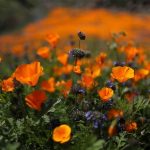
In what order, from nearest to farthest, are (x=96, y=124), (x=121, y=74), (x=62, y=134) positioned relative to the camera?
(x=62, y=134) → (x=96, y=124) → (x=121, y=74)

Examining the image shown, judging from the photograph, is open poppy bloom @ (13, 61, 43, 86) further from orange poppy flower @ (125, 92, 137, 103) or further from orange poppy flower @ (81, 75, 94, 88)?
orange poppy flower @ (125, 92, 137, 103)

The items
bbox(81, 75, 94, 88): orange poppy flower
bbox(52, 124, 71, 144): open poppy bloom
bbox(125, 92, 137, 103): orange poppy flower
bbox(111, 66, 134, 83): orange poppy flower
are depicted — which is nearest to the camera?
bbox(52, 124, 71, 144): open poppy bloom

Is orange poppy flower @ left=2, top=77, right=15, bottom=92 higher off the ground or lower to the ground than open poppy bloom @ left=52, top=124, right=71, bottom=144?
lower

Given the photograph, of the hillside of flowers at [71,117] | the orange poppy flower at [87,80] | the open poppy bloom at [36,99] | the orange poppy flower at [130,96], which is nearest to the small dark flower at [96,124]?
the hillside of flowers at [71,117]

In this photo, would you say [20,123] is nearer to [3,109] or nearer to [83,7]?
[3,109]

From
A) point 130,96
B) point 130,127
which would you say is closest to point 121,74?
point 130,127

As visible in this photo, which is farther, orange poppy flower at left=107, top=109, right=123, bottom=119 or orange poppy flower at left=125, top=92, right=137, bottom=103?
orange poppy flower at left=125, top=92, right=137, bottom=103

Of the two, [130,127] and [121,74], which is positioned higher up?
[121,74]

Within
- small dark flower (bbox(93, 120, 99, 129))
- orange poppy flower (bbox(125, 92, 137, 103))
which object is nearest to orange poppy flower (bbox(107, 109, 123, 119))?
small dark flower (bbox(93, 120, 99, 129))

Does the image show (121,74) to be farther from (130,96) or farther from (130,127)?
(130,96)

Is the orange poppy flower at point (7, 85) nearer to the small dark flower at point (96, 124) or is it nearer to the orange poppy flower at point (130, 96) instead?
the small dark flower at point (96, 124)
